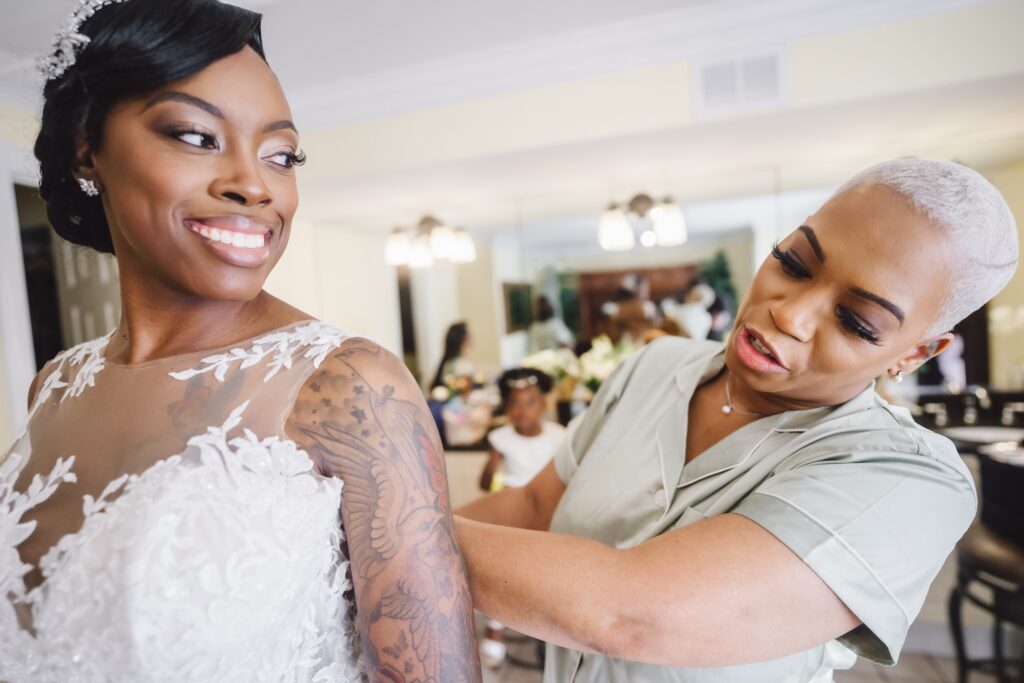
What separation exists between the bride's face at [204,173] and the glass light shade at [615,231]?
267 cm

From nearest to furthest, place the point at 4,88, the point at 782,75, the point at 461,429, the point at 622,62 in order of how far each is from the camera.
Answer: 1. the point at 4,88
2. the point at 782,75
3. the point at 622,62
4. the point at 461,429

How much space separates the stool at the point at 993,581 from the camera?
1831 mm

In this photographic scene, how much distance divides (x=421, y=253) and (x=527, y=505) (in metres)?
2.74

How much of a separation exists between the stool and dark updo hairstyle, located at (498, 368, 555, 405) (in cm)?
183

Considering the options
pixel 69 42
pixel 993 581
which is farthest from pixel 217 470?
pixel 993 581

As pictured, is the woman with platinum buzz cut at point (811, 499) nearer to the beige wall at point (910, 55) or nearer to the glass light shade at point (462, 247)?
the beige wall at point (910, 55)

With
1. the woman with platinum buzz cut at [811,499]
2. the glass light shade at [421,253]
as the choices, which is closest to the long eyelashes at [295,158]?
the woman with platinum buzz cut at [811,499]

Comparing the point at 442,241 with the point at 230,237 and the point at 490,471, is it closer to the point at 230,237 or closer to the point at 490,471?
the point at 490,471

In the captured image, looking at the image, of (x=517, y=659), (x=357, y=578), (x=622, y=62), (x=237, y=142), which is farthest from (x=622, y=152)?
(x=517, y=659)

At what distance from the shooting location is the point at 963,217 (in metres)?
0.67

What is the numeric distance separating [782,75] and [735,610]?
2.21 m

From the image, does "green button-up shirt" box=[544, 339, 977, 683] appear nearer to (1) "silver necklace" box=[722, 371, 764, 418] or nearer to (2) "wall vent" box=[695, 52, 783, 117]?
(1) "silver necklace" box=[722, 371, 764, 418]

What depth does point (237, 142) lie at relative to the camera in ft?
2.29

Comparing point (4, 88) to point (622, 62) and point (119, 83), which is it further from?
point (622, 62)
